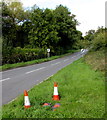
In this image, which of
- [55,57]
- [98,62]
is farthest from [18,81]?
[55,57]

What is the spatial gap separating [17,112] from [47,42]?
41007 mm

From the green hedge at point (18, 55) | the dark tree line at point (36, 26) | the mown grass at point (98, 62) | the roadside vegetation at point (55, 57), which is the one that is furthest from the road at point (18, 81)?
the dark tree line at point (36, 26)

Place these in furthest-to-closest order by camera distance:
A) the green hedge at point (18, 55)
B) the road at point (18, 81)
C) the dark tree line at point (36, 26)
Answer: the dark tree line at point (36, 26), the green hedge at point (18, 55), the road at point (18, 81)

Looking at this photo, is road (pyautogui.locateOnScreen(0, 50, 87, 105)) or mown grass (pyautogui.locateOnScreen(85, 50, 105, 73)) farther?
mown grass (pyautogui.locateOnScreen(85, 50, 105, 73))

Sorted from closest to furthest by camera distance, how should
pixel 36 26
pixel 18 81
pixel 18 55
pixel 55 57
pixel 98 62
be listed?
pixel 18 81
pixel 98 62
pixel 18 55
pixel 55 57
pixel 36 26

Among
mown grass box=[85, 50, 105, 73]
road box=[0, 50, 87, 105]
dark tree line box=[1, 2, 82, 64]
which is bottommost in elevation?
road box=[0, 50, 87, 105]

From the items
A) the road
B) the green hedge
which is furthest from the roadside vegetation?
the road

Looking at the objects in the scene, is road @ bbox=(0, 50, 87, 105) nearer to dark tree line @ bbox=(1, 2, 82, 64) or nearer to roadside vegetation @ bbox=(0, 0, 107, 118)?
roadside vegetation @ bbox=(0, 0, 107, 118)

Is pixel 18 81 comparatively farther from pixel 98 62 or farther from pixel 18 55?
pixel 18 55

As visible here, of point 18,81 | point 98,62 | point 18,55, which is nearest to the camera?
point 18,81

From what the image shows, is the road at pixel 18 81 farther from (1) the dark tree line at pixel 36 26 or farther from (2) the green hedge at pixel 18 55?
(1) the dark tree line at pixel 36 26

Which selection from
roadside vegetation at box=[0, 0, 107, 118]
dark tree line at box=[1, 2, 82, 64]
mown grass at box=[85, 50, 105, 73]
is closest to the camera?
roadside vegetation at box=[0, 0, 107, 118]

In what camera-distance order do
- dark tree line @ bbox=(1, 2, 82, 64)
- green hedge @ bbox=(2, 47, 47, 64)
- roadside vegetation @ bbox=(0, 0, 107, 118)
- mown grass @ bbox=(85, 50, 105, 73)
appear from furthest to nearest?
dark tree line @ bbox=(1, 2, 82, 64) < green hedge @ bbox=(2, 47, 47, 64) < mown grass @ bbox=(85, 50, 105, 73) < roadside vegetation @ bbox=(0, 0, 107, 118)

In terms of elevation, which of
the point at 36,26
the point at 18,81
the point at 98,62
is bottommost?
the point at 18,81
